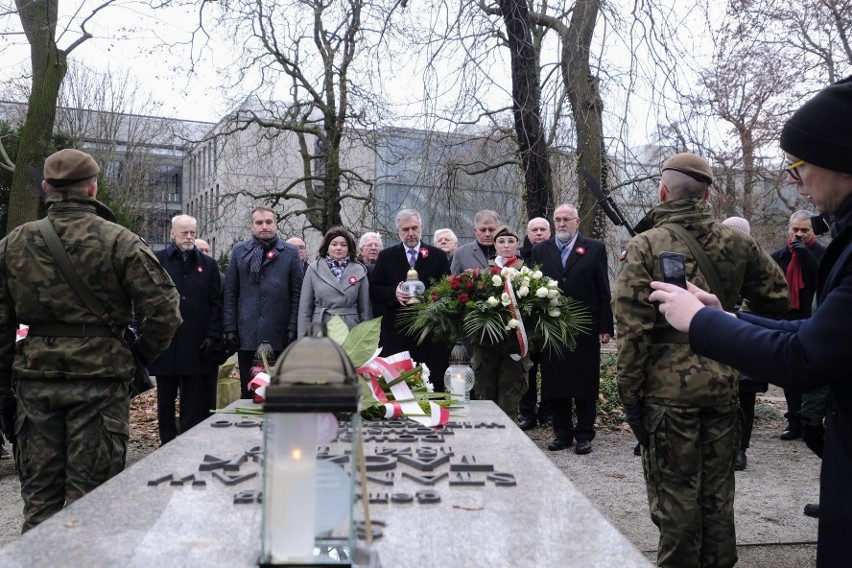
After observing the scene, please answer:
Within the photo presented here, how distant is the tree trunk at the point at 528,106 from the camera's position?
7.64 metres

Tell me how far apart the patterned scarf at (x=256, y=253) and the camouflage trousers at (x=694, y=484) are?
463 centimetres

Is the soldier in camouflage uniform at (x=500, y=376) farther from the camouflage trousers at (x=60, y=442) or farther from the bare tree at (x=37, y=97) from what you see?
the bare tree at (x=37, y=97)

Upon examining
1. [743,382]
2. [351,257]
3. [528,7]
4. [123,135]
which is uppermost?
[123,135]

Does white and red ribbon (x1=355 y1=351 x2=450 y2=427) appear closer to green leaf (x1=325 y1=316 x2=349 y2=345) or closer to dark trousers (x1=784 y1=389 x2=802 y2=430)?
green leaf (x1=325 y1=316 x2=349 y2=345)

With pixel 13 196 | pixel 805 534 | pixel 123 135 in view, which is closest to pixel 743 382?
pixel 805 534

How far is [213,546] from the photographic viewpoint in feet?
6.38

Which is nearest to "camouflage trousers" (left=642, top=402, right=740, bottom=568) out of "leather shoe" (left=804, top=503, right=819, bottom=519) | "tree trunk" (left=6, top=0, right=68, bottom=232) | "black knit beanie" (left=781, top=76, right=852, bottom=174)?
"leather shoe" (left=804, top=503, right=819, bottom=519)

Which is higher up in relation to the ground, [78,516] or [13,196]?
[13,196]

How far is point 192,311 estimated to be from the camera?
7.66 m

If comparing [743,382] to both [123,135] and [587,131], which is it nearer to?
[587,131]

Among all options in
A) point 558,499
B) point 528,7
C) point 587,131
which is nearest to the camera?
point 558,499

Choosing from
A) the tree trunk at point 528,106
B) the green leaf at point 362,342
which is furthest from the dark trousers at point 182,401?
the green leaf at point 362,342

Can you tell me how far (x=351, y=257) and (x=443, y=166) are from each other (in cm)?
158

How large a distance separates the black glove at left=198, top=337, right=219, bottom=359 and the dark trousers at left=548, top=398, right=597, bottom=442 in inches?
133
